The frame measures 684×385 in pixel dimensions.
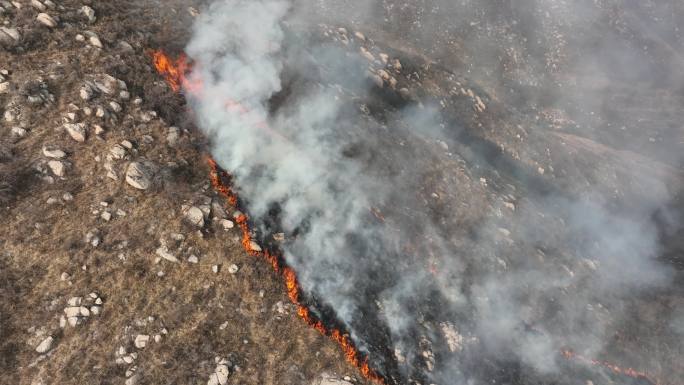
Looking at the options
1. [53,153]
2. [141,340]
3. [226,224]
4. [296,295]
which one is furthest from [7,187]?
[296,295]

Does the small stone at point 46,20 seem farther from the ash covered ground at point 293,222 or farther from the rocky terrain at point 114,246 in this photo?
the ash covered ground at point 293,222

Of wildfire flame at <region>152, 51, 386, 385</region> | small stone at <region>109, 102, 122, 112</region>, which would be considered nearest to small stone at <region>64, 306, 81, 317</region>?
wildfire flame at <region>152, 51, 386, 385</region>

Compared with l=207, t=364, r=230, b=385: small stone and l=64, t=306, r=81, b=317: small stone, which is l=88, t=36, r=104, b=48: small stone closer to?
l=64, t=306, r=81, b=317: small stone

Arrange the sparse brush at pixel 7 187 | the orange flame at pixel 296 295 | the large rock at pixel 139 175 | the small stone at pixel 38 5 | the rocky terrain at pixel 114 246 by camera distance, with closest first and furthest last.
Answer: the rocky terrain at pixel 114 246, the sparse brush at pixel 7 187, the orange flame at pixel 296 295, the large rock at pixel 139 175, the small stone at pixel 38 5

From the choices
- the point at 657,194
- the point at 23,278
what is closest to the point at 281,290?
the point at 23,278

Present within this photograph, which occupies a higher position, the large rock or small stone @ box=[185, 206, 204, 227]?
the large rock

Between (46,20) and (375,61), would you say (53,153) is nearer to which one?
(46,20)

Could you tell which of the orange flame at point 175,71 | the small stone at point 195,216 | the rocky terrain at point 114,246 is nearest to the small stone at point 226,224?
the rocky terrain at point 114,246
